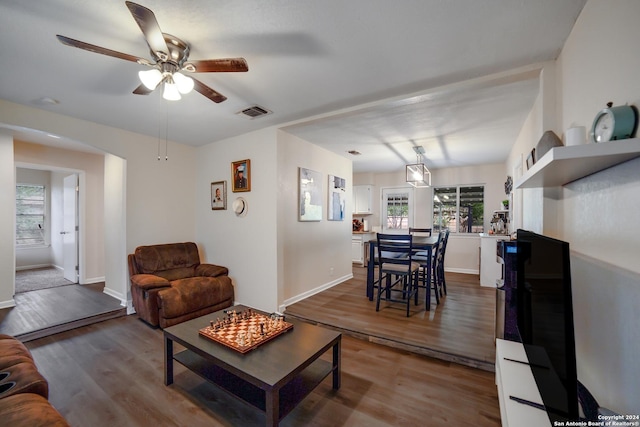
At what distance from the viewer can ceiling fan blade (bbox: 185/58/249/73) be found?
5.52 ft

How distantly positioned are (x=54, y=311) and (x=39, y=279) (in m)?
2.74

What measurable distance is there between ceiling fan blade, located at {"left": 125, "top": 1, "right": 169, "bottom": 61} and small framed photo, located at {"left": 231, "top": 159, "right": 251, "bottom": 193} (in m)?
2.09

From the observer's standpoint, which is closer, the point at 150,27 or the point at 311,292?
the point at 150,27

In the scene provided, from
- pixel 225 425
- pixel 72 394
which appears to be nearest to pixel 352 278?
pixel 225 425

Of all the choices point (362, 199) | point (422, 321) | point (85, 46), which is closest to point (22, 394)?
point (85, 46)

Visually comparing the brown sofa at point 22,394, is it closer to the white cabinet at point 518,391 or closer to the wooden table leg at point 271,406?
the wooden table leg at point 271,406

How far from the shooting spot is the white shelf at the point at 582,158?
901 mm

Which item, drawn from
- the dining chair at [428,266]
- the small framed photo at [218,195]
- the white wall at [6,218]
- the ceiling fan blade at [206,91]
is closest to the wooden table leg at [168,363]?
the ceiling fan blade at [206,91]

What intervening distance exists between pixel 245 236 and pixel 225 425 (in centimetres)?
245

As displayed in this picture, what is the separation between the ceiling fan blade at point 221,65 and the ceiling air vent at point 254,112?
3.76 feet

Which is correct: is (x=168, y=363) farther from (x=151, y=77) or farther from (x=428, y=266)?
(x=428, y=266)

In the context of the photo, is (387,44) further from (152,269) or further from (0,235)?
(0,235)

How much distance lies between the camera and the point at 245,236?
3.90 m

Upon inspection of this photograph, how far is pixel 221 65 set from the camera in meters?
1.74
